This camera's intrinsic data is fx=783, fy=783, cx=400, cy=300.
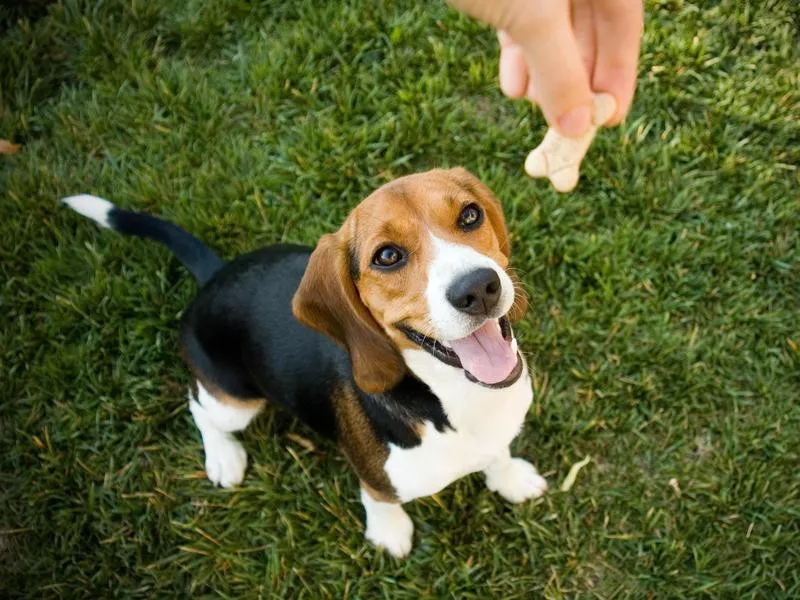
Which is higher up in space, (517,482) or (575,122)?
(575,122)

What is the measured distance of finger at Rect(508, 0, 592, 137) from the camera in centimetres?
206

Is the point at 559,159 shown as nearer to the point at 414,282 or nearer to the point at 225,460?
the point at 414,282

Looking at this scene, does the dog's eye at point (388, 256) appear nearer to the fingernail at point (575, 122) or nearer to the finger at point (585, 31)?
the fingernail at point (575, 122)

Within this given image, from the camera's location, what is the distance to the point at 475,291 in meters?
2.49

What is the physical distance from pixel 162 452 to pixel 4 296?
1423 mm

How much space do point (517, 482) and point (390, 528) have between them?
2.21ft

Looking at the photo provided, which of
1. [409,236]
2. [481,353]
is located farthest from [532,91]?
[481,353]

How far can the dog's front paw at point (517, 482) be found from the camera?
12.8 feet

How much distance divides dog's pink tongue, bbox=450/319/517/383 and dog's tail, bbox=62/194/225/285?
1715 mm

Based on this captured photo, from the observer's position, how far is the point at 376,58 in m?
5.08

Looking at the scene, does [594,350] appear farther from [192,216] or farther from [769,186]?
[192,216]

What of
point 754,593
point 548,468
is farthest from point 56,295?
point 754,593

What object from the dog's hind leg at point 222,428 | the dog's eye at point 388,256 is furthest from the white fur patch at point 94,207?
the dog's eye at point 388,256

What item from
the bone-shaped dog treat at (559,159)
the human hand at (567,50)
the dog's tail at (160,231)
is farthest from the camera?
the dog's tail at (160,231)
